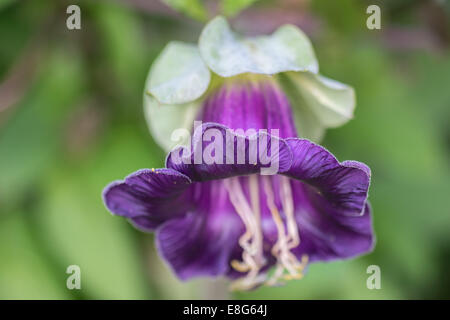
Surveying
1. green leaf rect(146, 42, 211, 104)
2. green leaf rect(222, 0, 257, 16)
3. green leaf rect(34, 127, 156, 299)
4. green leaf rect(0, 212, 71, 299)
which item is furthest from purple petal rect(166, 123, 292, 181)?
green leaf rect(0, 212, 71, 299)

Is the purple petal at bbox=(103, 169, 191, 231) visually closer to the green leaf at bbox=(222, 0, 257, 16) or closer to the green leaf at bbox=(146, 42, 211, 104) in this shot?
the green leaf at bbox=(146, 42, 211, 104)

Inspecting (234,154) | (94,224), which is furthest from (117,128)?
(234,154)

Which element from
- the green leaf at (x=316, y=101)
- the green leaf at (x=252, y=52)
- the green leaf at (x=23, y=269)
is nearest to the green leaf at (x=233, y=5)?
the green leaf at (x=252, y=52)

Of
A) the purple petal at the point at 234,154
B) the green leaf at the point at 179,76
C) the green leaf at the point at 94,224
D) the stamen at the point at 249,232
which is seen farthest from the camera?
the green leaf at the point at 94,224

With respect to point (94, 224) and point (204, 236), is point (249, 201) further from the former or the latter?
point (94, 224)

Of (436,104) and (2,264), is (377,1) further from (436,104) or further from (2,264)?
(2,264)

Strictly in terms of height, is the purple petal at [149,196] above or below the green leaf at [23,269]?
above

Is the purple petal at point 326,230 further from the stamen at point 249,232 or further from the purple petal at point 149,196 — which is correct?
the purple petal at point 149,196
